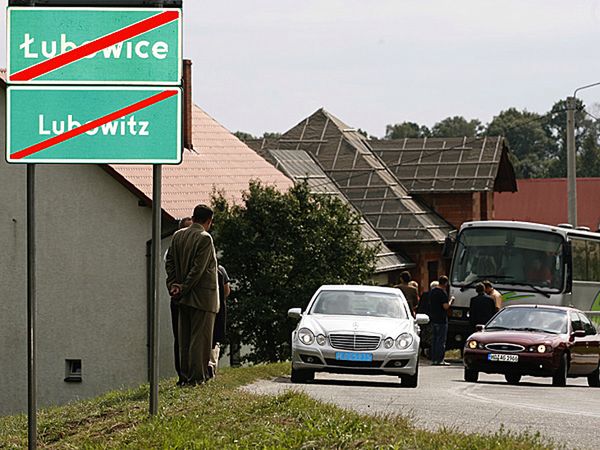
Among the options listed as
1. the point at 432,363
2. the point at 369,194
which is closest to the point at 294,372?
the point at 432,363

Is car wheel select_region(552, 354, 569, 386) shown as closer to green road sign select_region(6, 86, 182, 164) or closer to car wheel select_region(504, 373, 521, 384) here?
car wheel select_region(504, 373, 521, 384)

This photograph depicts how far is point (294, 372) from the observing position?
19.3 metres

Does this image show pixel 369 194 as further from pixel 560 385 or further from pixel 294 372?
pixel 294 372

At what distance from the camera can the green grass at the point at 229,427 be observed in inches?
A: 392

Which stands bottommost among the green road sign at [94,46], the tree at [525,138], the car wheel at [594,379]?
the car wheel at [594,379]

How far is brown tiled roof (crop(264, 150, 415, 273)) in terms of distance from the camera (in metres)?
49.9

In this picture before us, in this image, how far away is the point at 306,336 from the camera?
19.2 m

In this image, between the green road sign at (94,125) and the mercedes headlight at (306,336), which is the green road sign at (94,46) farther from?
the mercedes headlight at (306,336)

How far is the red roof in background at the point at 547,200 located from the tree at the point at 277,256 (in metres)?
48.9

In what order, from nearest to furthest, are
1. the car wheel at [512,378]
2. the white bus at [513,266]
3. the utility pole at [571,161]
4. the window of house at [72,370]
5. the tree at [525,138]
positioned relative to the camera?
the car wheel at [512,378] → the white bus at [513,266] → the window of house at [72,370] → the utility pole at [571,161] → the tree at [525,138]

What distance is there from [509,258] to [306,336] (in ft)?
43.7

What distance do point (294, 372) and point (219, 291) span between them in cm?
390

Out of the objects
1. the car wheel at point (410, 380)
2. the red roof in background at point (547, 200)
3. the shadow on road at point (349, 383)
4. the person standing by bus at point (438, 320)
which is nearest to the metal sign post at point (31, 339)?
the shadow on road at point (349, 383)

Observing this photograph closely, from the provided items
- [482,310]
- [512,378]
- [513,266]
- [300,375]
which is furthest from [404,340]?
[513,266]
